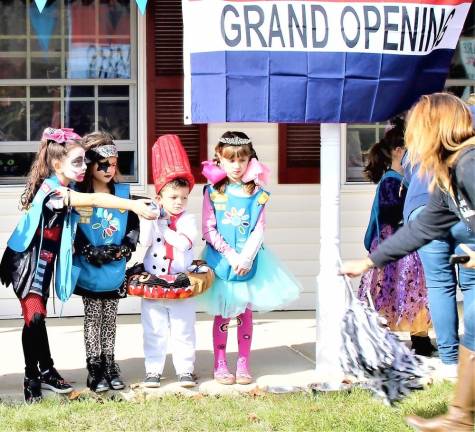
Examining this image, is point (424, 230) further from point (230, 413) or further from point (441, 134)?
point (230, 413)

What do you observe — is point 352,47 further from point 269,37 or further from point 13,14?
point 13,14

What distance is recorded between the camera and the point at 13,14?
8.57m

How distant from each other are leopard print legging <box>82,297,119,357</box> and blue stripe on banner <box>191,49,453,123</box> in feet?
3.87

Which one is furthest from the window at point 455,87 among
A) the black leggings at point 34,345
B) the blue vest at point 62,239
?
the black leggings at point 34,345

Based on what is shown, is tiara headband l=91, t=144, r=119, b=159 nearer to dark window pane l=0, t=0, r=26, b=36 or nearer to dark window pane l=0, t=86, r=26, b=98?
dark window pane l=0, t=86, r=26, b=98

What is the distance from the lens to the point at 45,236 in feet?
19.8

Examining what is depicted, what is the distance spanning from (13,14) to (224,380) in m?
3.67

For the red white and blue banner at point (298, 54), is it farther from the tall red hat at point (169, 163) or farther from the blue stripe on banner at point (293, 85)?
the tall red hat at point (169, 163)

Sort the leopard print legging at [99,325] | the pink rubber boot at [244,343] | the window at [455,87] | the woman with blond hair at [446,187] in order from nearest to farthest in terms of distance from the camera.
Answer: the woman with blond hair at [446,187] < the leopard print legging at [99,325] < the pink rubber boot at [244,343] < the window at [455,87]

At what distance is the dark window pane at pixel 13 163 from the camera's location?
28.3ft

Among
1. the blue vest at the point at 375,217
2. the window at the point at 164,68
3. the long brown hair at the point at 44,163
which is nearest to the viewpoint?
the long brown hair at the point at 44,163

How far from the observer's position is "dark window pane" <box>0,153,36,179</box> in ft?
28.3

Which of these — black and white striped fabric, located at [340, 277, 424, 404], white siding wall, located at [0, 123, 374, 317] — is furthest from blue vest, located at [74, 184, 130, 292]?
white siding wall, located at [0, 123, 374, 317]

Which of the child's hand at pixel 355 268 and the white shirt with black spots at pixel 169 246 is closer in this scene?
the child's hand at pixel 355 268
